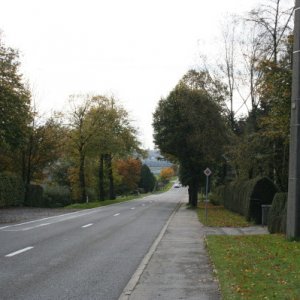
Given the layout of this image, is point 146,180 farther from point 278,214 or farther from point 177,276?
point 177,276

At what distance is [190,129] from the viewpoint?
4369 cm

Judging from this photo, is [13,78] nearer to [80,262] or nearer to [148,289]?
[80,262]

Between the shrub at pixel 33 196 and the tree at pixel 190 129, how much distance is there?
469 inches

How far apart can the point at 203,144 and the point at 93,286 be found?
34.0 meters

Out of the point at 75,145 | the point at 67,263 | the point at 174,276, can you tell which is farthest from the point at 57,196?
the point at 174,276

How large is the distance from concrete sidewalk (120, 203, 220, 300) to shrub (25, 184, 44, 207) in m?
31.9

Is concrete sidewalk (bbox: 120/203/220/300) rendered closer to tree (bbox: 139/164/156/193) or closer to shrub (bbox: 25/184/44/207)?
shrub (bbox: 25/184/44/207)

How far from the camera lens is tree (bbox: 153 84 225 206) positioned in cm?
4259

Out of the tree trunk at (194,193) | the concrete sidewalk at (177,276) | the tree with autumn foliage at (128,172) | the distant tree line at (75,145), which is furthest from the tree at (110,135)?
the concrete sidewalk at (177,276)

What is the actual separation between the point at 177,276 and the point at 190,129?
34218mm

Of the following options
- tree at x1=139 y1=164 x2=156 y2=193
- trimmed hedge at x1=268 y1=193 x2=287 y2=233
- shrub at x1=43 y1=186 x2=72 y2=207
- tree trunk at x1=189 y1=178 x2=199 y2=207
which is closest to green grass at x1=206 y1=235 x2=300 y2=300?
trimmed hedge at x1=268 y1=193 x2=287 y2=233

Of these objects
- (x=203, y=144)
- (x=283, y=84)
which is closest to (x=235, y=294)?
(x=283, y=84)

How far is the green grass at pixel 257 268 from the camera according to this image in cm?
764

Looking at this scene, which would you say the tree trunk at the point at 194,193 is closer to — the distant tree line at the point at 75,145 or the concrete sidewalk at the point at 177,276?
the distant tree line at the point at 75,145
